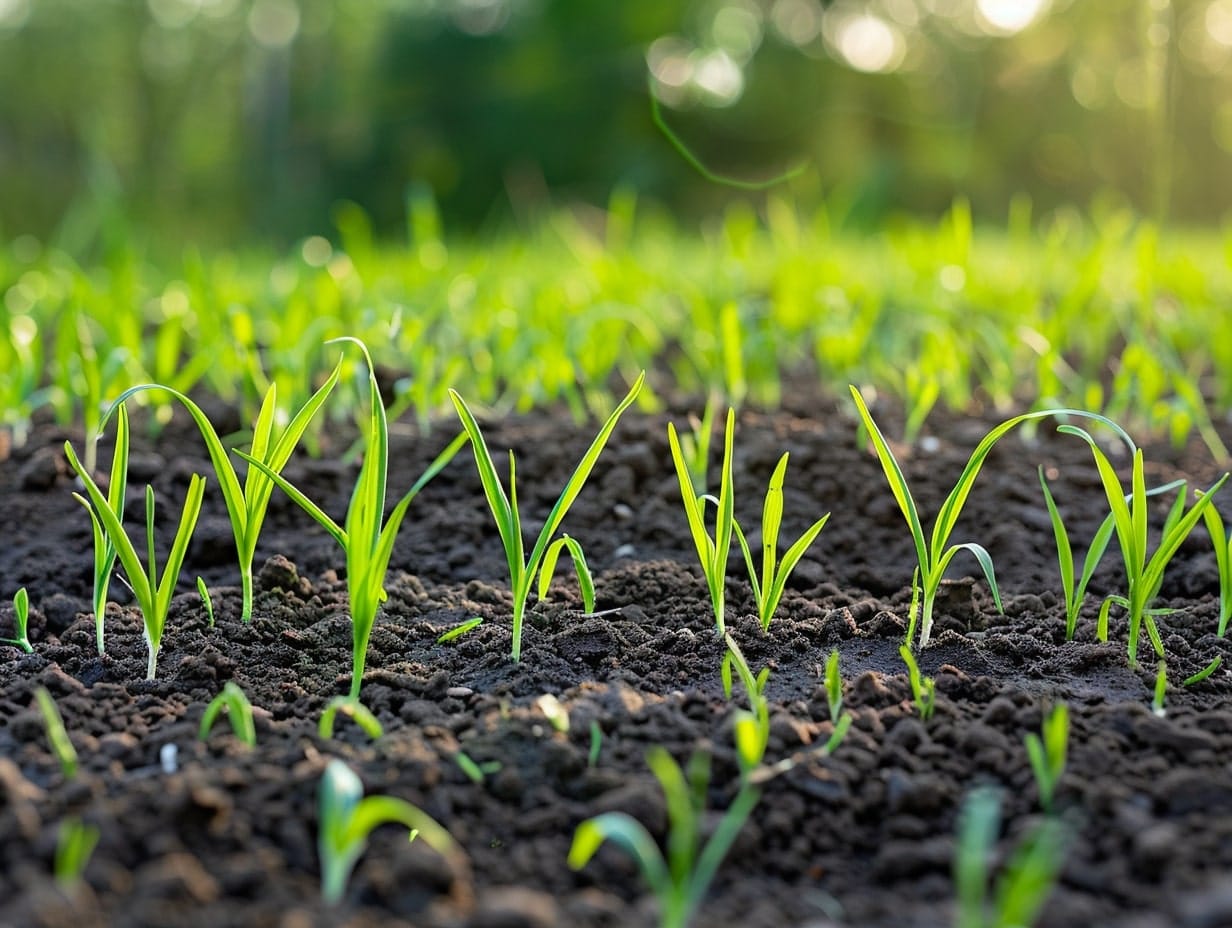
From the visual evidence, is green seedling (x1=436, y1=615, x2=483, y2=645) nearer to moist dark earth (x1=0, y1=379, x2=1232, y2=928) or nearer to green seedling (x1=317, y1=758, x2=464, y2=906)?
moist dark earth (x1=0, y1=379, x2=1232, y2=928)

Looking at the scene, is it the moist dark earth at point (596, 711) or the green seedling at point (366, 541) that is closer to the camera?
the moist dark earth at point (596, 711)

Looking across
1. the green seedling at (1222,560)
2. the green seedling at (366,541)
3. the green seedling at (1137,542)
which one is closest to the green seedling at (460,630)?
the green seedling at (366,541)

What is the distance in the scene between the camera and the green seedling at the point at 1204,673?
1.33m

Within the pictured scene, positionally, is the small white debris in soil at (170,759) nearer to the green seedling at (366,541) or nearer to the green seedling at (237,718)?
the green seedling at (237,718)

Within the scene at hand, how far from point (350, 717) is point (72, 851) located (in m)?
0.39

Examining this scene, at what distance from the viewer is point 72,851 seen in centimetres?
91

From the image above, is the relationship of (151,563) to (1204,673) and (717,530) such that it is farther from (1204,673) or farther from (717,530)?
(1204,673)

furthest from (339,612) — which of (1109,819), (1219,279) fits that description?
(1219,279)

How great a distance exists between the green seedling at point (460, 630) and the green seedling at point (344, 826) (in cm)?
43

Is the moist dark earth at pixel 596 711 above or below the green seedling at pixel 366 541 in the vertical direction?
below

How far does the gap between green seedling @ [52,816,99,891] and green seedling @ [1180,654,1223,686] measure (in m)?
1.19

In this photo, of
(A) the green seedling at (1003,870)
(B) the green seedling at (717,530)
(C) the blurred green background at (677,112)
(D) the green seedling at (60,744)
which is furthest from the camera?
(C) the blurred green background at (677,112)

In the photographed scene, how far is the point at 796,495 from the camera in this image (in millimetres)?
2064

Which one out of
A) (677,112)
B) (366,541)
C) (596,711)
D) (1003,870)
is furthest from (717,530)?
(677,112)
